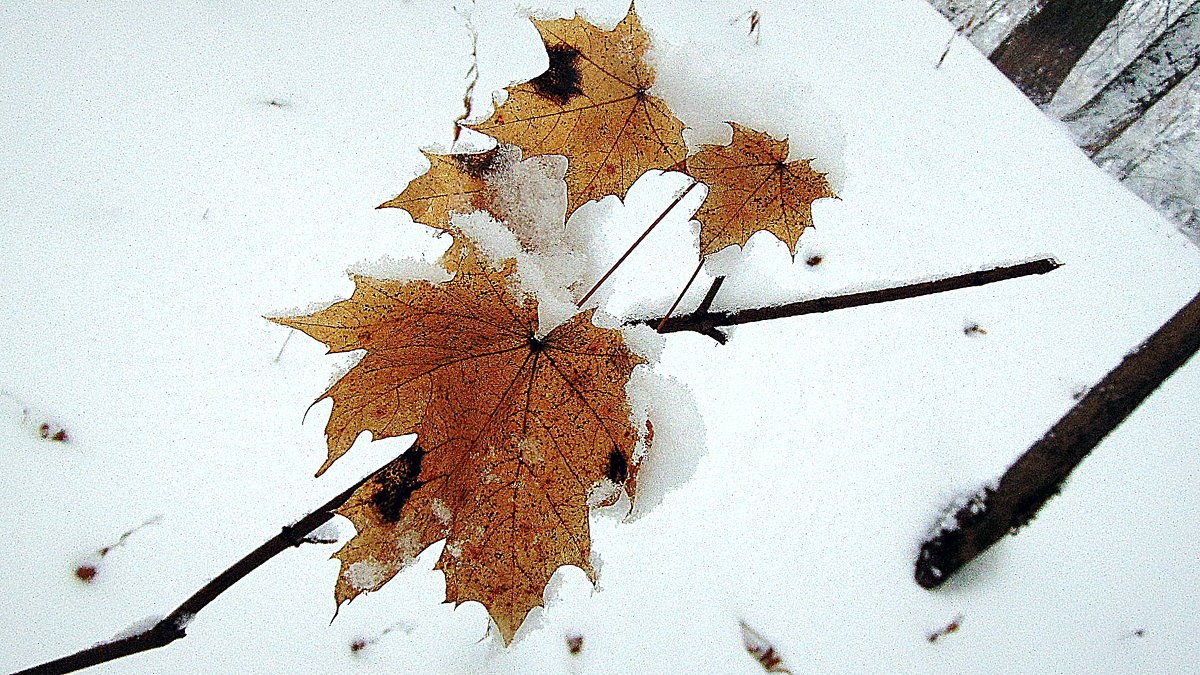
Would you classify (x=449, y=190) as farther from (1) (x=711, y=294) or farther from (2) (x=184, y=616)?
(2) (x=184, y=616)

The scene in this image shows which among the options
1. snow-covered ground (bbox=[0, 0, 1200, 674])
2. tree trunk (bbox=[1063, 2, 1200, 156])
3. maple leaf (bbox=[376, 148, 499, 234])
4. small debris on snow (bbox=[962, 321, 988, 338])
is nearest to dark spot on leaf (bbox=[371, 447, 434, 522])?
maple leaf (bbox=[376, 148, 499, 234])

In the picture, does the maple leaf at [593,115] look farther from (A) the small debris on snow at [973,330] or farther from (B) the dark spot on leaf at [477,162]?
(A) the small debris on snow at [973,330]

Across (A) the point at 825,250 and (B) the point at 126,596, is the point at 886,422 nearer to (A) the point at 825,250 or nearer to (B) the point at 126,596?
(A) the point at 825,250

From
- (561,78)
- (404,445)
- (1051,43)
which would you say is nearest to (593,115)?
(561,78)

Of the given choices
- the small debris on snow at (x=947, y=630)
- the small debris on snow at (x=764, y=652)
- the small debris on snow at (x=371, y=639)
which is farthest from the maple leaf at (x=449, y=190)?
the small debris on snow at (x=947, y=630)

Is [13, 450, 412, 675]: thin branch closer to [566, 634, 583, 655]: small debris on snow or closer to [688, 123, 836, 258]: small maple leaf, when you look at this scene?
[688, 123, 836, 258]: small maple leaf
